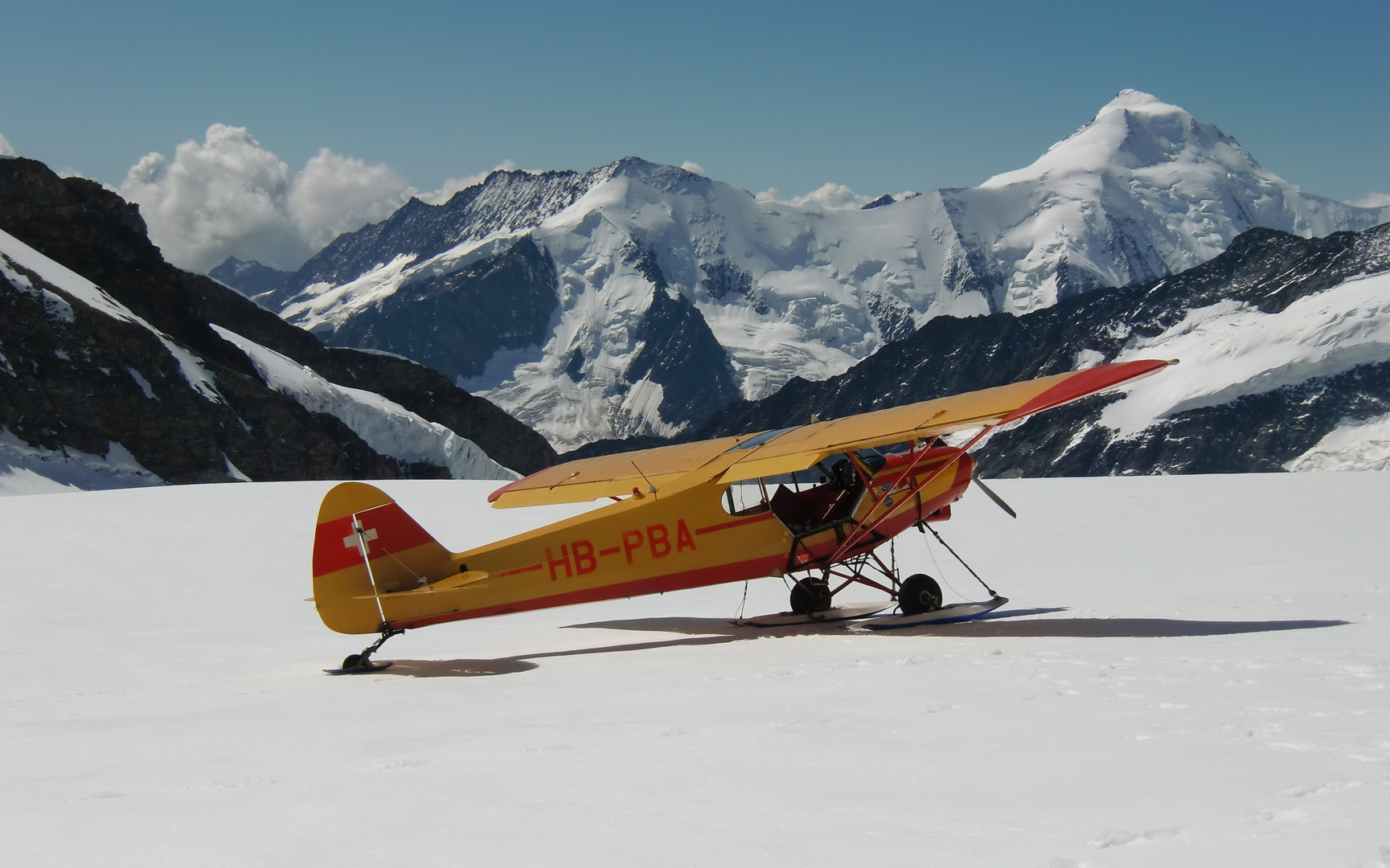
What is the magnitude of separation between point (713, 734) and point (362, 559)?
5476 mm

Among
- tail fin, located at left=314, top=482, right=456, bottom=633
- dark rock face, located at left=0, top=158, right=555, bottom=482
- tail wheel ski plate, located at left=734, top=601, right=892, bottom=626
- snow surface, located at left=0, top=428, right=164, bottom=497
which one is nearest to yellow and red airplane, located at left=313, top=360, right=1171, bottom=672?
tail fin, located at left=314, top=482, right=456, bottom=633

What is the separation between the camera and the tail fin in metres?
10.2

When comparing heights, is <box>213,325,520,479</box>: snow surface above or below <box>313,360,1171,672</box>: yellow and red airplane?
above

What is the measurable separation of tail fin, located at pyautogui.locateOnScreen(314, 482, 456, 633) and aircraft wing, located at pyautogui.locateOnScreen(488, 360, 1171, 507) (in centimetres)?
273

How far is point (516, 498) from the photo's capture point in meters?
13.8

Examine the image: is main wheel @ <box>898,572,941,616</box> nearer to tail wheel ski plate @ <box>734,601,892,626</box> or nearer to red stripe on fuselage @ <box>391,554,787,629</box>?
tail wheel ski plate @ <box>734,601,892,626</box>

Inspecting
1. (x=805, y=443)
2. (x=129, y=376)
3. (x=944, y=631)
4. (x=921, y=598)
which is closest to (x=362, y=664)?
(x=805, y=443)

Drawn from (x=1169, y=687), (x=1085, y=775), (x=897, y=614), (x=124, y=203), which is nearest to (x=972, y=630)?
(x=897, y=614)

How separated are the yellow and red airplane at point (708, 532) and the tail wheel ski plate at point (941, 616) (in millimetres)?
206

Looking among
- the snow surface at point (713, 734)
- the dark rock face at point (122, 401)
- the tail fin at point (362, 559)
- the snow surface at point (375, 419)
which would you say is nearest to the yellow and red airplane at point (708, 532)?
the tail fin at point (362, 559)

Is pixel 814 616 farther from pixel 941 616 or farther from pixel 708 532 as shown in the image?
pixel 708 532

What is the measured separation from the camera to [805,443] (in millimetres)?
11273

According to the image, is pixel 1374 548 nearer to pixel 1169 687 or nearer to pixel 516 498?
pixel 1169 687

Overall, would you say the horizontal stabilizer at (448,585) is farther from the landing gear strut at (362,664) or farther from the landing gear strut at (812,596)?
the landing gear strut at (812,596)
